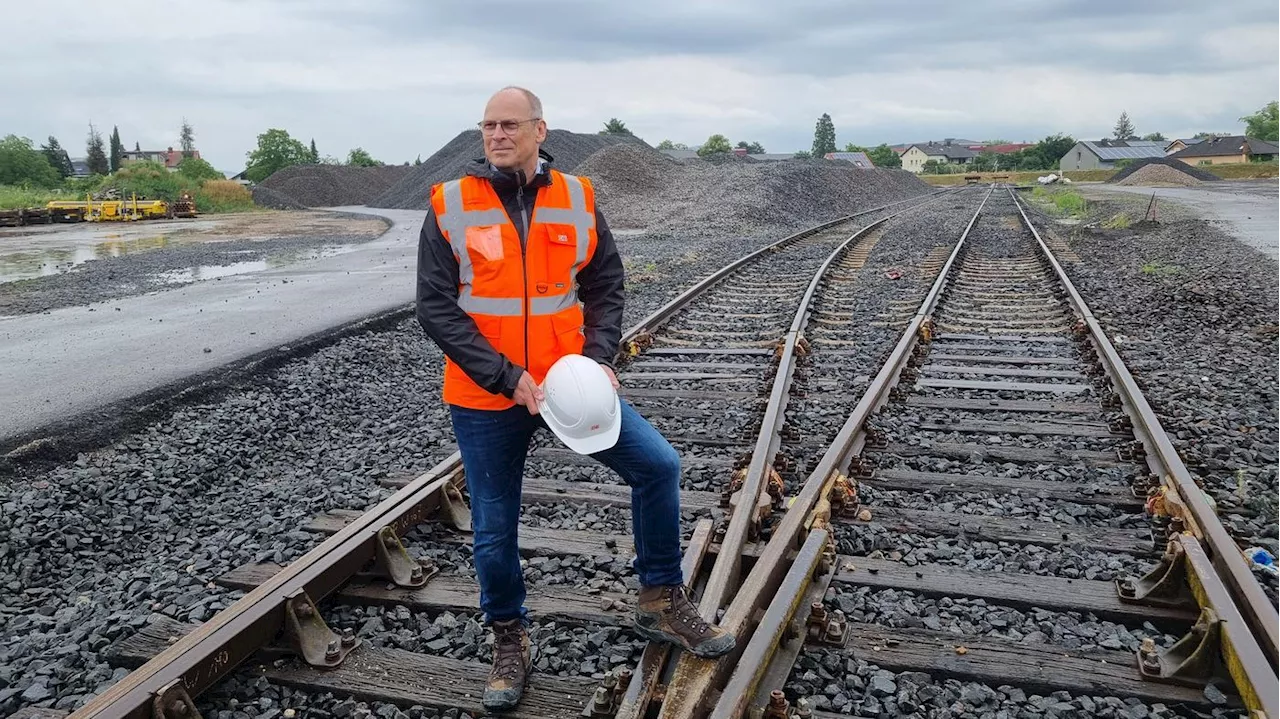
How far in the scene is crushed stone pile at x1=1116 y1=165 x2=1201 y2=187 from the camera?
5825 cm

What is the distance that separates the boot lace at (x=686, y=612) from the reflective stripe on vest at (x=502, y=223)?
1.04 meters

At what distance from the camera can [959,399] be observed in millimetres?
6176

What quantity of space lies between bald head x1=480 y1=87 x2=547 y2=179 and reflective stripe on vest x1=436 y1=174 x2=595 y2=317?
142 mm

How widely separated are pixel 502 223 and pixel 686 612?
4.58 feet

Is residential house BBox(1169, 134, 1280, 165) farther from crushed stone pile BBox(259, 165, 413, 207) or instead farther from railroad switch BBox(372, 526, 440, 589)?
railroad switch BBox(372, 526, 440, 589)

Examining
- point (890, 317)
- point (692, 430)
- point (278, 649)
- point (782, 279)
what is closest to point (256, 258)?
point (782, 279)

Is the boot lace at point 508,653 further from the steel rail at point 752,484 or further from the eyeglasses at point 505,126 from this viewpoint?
the eyeglasses at point 505,126

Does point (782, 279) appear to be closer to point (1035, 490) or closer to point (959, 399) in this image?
point (959, 399)

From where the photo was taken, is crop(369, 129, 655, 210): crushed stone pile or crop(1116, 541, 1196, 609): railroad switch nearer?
crop(1116, 541, 1196, 609): railroad switch

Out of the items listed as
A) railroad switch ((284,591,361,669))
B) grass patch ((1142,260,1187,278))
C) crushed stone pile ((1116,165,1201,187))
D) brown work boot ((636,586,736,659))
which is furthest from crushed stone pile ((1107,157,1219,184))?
railroad switch ((284,591,361,669))

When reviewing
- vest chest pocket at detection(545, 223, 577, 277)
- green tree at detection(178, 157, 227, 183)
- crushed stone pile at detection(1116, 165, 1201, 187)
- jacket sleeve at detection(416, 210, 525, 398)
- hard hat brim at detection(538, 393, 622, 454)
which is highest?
green tree at detection(178, 157, 227, 183)

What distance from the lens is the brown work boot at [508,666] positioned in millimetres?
2910

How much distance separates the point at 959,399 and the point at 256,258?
17139 mm

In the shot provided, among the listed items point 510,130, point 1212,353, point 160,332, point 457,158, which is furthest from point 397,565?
point 457,158
